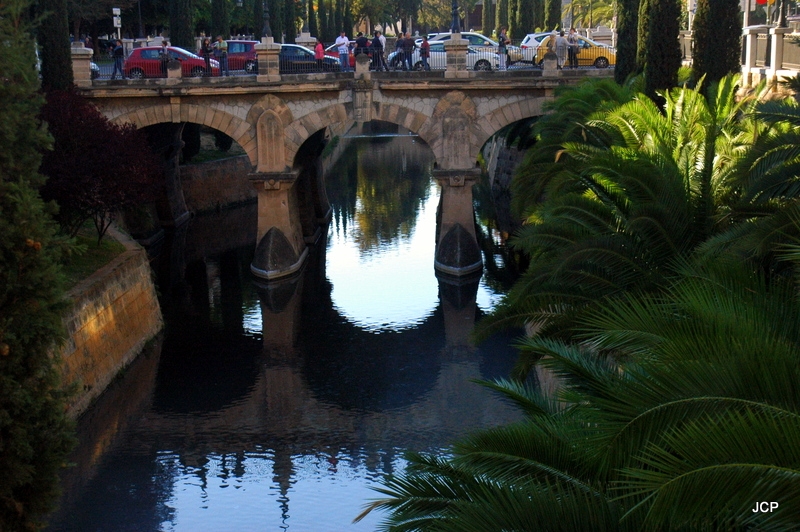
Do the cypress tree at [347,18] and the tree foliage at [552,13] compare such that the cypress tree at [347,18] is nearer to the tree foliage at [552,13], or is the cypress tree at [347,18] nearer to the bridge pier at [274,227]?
the tree foliage at [552,13]

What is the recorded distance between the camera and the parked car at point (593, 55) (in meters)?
34.0

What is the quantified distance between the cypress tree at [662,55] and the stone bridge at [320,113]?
6.77 meters

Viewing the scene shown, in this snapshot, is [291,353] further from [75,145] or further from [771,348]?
[771,348]

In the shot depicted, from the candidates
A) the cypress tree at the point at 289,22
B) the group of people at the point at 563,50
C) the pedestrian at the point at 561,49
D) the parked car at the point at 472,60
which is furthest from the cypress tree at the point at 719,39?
the cypress tree at the point at 289,22

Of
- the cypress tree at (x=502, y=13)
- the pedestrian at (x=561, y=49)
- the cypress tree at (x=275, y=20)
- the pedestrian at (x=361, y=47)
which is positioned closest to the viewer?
the pedestrian at (x=561, y=49)

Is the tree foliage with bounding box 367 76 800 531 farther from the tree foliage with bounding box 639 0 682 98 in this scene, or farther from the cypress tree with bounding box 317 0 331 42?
the cypress tree with bounding box 317 0 331 42

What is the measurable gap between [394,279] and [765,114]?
21.6 metres

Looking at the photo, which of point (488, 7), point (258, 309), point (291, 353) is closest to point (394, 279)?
point (258, 309)

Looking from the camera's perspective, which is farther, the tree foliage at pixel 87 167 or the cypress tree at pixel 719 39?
the tree foliage at pixel 87 167

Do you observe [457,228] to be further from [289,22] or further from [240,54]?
[289,22]

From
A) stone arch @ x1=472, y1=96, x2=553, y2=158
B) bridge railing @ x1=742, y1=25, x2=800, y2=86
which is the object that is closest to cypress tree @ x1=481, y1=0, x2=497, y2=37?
stone arch @ x1=472, y1=96, x2=553, y2=158

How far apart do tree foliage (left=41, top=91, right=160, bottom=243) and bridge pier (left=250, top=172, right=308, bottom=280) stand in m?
4.85

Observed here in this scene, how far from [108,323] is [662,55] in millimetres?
14030

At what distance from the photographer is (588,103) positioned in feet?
74.2
